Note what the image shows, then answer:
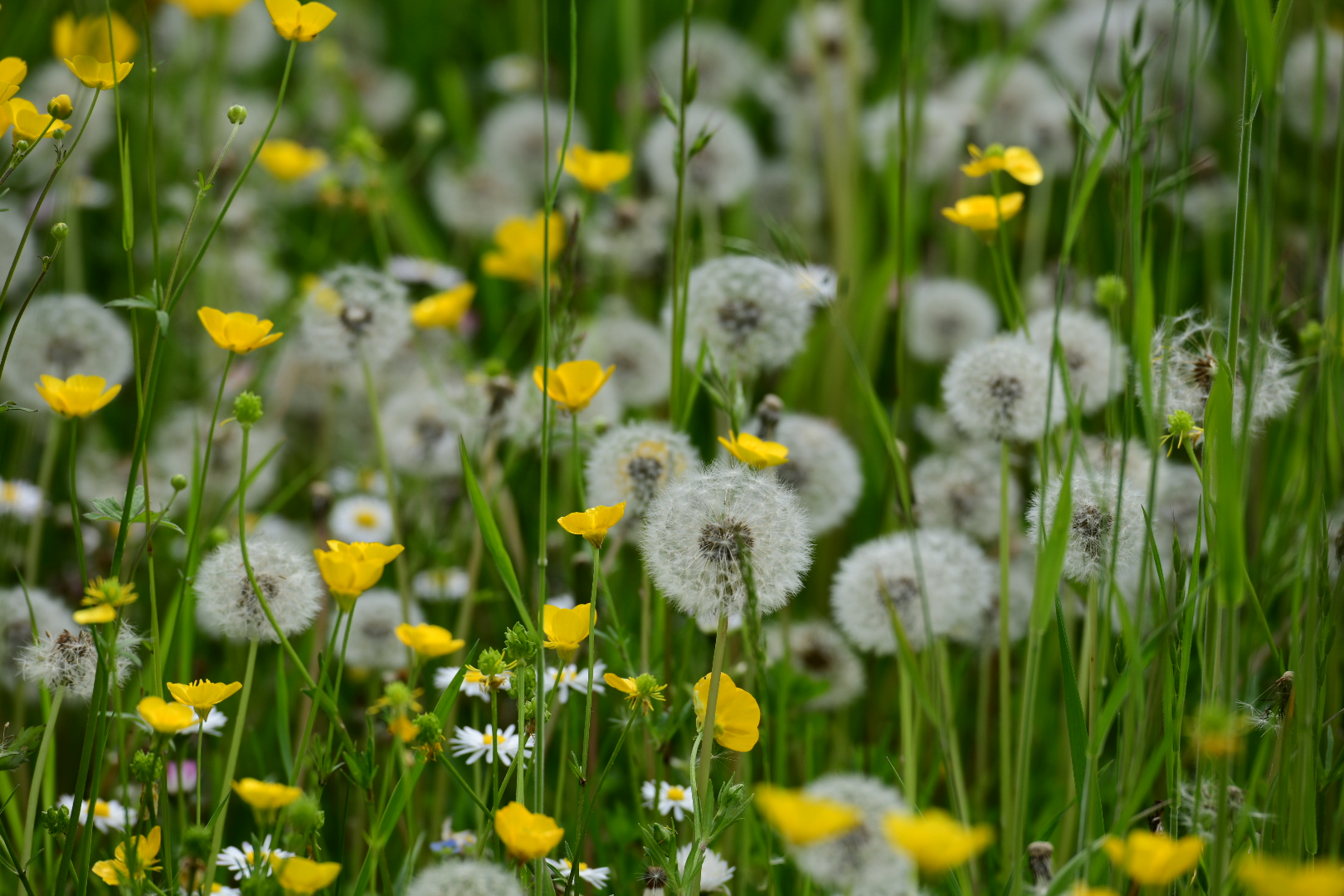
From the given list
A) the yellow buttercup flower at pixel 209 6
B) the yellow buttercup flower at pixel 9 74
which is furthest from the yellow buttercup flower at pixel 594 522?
the yellow buttercup flower at pixel 209 6

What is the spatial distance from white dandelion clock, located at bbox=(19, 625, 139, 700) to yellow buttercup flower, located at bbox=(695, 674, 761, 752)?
472 millimetres

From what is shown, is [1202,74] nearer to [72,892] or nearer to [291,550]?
[291,550]

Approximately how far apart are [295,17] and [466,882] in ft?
2.42

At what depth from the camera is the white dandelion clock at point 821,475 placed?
4.94ft

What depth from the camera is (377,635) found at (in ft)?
4.62

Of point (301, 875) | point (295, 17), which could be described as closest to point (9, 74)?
point (295, 17)

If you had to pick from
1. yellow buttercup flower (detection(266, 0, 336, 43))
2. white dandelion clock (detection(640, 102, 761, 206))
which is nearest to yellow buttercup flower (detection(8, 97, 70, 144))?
yellow buttercup flower (detection(266, 0, 336, 43))

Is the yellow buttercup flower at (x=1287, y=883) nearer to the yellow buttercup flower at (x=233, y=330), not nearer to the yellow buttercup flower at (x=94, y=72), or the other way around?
the yellow buttercup flower at (x=233, y=330)

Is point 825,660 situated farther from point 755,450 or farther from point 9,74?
point 9,74

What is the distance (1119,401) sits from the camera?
66.4 inches

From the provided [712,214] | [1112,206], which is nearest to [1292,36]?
[712,214]

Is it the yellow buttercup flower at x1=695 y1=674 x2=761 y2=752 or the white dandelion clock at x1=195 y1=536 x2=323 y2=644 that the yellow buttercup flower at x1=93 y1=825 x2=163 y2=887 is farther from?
→ the yellow buttercup flower at x1=695 y1=674 x2=761 y2=752

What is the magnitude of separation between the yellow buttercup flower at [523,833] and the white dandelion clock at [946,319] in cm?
143

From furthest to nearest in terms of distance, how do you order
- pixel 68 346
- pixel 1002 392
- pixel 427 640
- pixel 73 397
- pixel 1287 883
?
pixel 68 346
pixel 1002 392
pixel 73 397
pixel 427 640
pixel 1287 883
